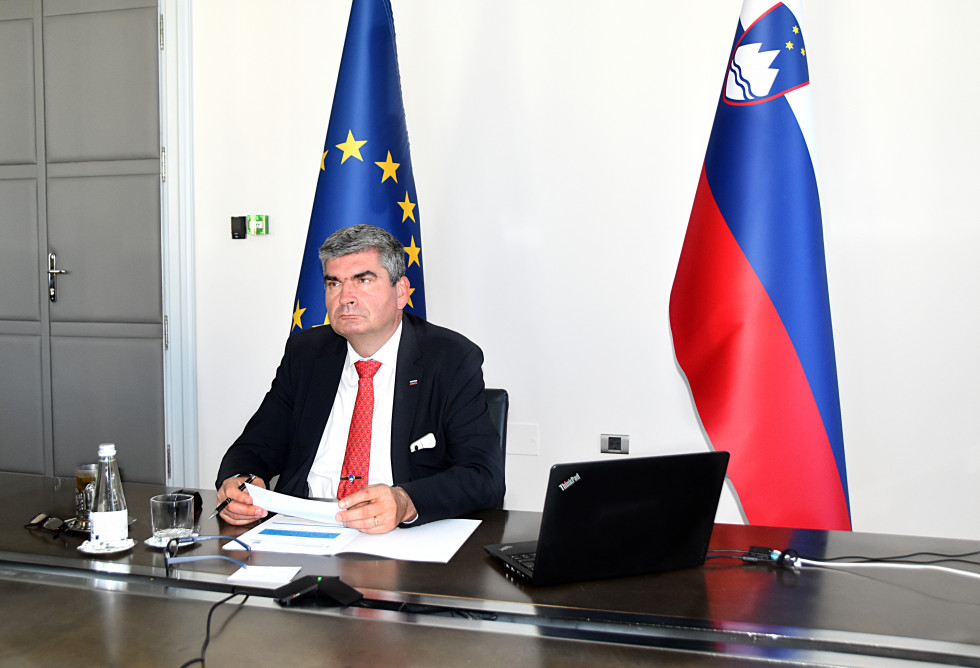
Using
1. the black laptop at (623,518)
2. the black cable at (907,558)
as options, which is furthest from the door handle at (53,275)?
the black cable at (907,558)

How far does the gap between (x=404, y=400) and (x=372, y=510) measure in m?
0.49

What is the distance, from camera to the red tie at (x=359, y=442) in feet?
6.01

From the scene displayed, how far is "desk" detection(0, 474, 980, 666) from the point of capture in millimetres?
990

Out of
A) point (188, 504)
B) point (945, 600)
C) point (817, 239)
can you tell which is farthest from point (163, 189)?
point (945, 600)

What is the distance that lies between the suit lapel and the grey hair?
0.59ft

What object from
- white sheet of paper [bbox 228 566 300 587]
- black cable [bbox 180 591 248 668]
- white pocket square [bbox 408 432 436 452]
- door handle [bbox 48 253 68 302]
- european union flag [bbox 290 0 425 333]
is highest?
A: european union flag [bbox 290 0 425 333]

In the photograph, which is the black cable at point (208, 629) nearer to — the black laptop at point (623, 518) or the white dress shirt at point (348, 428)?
the black laptop at point (623, 518)

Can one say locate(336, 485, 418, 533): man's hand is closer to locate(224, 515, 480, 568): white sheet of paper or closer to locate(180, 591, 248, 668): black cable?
locate(224, 515, 480, 568): white sheet of paper

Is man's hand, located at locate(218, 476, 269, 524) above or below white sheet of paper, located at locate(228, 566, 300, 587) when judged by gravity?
above

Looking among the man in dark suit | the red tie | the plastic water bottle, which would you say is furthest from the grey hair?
the plastic water bottle

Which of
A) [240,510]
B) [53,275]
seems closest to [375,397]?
[240,510]

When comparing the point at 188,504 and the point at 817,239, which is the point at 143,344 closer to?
the point at 188,504

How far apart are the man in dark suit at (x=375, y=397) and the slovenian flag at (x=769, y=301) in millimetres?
799

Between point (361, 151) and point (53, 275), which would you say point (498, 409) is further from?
point (53, 275)
